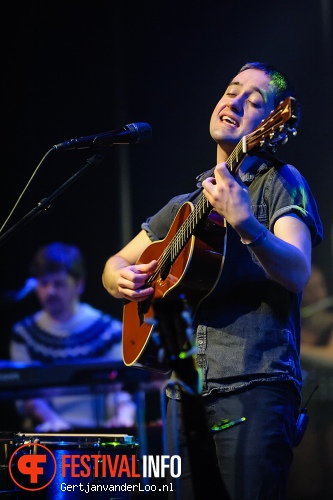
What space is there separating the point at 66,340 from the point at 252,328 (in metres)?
3.95

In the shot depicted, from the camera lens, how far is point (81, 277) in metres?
6.29

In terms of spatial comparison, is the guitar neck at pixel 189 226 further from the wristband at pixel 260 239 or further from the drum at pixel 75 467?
the drum at pixel 75 467

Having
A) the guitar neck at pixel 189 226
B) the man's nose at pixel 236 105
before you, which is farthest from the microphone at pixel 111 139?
the guitar neck at pixel 189 226

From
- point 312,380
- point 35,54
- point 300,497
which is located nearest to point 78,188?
point 35,54

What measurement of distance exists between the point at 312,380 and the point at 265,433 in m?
3.16

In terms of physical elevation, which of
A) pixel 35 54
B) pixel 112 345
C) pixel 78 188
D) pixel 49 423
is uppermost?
pixel 35 54

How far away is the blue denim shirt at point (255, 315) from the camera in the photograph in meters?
2.32

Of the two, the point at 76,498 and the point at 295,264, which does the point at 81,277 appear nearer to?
the point at 76,498

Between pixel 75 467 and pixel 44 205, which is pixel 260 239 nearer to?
pixel 44 205

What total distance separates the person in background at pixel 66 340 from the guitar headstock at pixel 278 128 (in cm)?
382

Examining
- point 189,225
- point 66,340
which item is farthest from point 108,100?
point 189,225

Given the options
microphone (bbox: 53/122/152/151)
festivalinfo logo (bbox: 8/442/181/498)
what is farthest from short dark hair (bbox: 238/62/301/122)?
festivalinfo logo (bbox: 8/442/181/498)

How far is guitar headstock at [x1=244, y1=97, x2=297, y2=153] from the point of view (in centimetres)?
211

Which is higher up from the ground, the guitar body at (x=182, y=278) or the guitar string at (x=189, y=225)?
the guitar string at (x=189, y=225)
